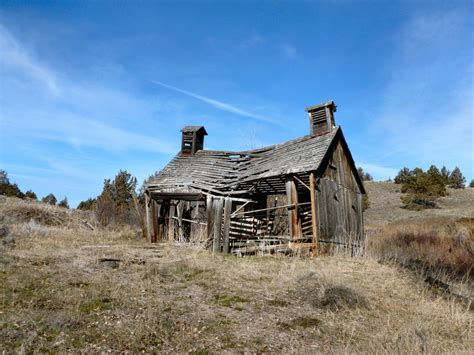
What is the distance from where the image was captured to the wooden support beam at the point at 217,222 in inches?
534

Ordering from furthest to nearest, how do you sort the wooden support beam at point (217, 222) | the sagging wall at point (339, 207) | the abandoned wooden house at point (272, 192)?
the wooden support beam at point (217, 222) < the sagging wall at point (339, 207) < the abandoned wooden house at point (272, 192)

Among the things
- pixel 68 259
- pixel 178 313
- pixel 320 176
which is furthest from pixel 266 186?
pixel 178 313

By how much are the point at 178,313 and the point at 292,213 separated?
8.36 m

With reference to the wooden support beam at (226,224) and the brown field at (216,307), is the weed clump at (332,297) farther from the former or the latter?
the wooden support beam at (226,224)

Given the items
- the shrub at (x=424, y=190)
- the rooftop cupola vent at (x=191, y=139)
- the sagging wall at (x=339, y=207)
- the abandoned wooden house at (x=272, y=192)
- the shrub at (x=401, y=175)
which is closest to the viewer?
the abandoned wooden house at (x=272, y=192)

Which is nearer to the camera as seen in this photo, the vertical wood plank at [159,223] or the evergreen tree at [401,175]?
the vertical wood plank at [159,223]

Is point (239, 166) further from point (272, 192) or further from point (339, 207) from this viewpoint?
point (339, 207)

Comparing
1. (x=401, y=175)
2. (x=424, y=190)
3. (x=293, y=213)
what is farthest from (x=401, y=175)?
(x=293, y=213)

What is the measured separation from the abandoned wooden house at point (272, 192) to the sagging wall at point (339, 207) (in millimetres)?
39

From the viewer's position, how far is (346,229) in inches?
584

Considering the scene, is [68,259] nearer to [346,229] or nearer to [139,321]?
[139,321]

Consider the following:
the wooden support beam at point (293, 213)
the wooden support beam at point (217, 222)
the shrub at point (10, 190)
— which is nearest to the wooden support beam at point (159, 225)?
the wooden support beam at point (217, 222)

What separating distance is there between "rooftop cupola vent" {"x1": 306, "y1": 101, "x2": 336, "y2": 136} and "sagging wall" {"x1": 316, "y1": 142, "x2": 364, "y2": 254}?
39.4 inches

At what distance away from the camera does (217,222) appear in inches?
545
